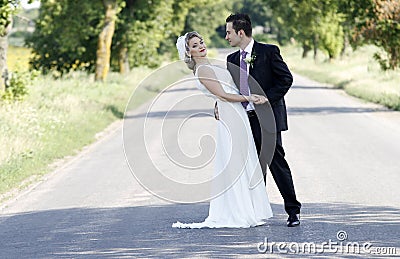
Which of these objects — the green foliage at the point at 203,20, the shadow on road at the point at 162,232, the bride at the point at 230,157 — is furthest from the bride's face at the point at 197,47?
the green foliage at the point at 203,20

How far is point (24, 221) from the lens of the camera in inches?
432

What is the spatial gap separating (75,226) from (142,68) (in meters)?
47.9

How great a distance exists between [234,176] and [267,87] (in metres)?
0.97

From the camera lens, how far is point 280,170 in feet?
32.2

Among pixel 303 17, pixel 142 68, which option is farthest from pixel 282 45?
pixel 142 68

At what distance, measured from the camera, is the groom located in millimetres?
9664

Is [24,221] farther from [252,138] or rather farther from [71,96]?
[71,96]

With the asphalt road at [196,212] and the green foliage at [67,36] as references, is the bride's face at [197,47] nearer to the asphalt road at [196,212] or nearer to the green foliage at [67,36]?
the asphalt road at [196,212]

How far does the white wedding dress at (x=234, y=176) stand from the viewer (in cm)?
980

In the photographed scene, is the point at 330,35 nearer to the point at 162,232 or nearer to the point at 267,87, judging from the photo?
the point at 267,87

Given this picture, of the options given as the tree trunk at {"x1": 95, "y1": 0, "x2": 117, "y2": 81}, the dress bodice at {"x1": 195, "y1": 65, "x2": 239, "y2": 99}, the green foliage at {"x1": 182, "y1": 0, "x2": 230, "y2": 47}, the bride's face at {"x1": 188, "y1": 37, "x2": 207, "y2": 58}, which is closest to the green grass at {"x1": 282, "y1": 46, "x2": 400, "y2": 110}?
the tree trunk at {"x1": 95, "y1": 0, "x2": 117, "y2": 81}

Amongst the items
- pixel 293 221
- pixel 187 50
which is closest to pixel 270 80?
pixel 187 50

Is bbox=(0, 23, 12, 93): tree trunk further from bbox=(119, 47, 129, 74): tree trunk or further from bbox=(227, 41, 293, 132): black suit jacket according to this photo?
bbox=(119, 47, 129, 74): tree trunk

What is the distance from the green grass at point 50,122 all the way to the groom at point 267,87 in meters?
5.06
